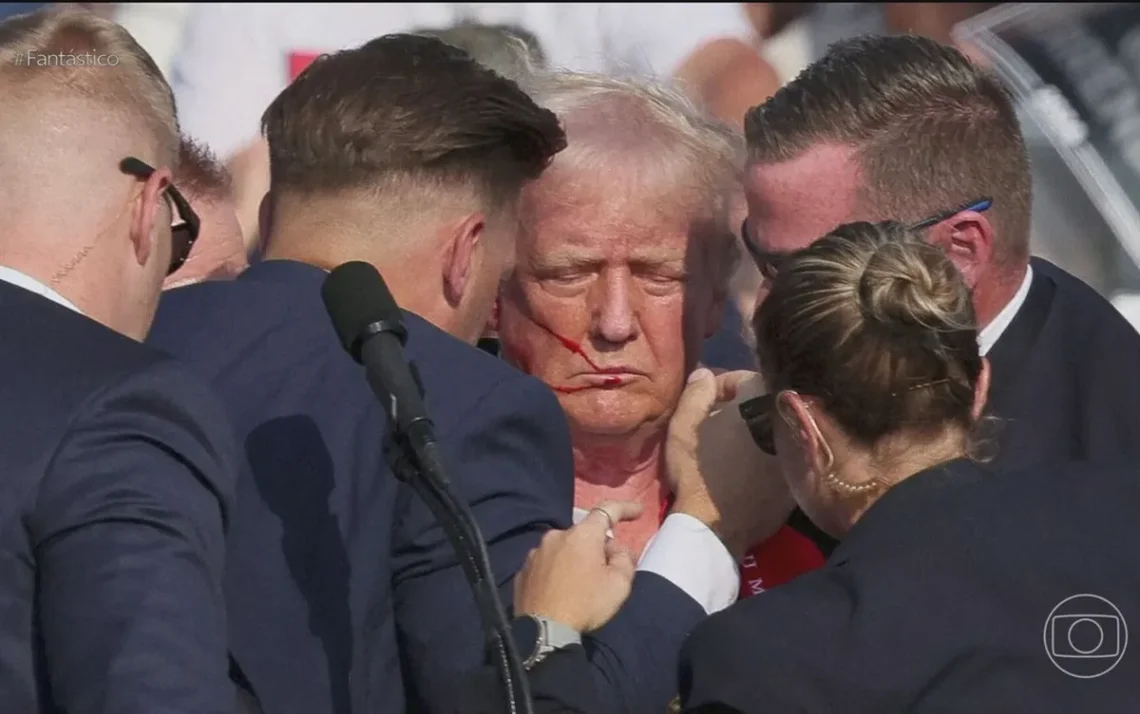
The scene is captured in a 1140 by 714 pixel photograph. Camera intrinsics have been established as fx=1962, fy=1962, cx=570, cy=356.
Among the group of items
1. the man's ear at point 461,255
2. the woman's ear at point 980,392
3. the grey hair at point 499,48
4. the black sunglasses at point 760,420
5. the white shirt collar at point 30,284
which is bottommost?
the black sunglasses at point 760,420

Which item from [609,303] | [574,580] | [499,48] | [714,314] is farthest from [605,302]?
[499,48]

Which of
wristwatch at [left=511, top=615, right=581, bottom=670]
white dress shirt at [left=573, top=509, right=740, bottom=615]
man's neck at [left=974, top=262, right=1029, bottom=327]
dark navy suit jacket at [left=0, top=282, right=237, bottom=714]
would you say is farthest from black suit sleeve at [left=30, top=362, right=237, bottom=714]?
man's neck at [left=974, top=262, right=1029, bottom=327]

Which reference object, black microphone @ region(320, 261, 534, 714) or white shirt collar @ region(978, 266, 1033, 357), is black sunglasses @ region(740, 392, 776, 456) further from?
black microphone @ region(320, 261, 534, 714)

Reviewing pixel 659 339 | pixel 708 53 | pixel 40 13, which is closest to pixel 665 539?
pixel 659 339

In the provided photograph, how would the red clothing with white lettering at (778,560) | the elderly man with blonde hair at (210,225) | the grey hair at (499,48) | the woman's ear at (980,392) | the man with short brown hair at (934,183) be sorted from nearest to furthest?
the woman's ear at (980,392) → the man with short brown hair at (934,183) → the red clothing with white lettering at (778,560) → the grey hair at (499,48) → the elderly man with blonde hair at (210,225)

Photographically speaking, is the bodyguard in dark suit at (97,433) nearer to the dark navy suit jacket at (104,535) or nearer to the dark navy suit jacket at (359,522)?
the dark navy suit jacket at (104,535)

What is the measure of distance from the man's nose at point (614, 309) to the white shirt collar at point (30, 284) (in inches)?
42.5

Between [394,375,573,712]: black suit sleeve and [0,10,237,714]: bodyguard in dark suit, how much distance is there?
0.30 meters

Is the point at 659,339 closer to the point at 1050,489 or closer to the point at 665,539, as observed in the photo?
the point at 665,539

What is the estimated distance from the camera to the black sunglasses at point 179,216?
2381 millimetres

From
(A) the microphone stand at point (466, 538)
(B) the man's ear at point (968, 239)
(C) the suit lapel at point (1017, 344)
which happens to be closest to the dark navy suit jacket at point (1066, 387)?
(C) the suit lapel at point (1017, 344)

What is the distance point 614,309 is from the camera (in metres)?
3.17

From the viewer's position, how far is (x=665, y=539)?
9.33ft

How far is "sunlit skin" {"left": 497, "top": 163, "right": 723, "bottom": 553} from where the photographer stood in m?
3.16
